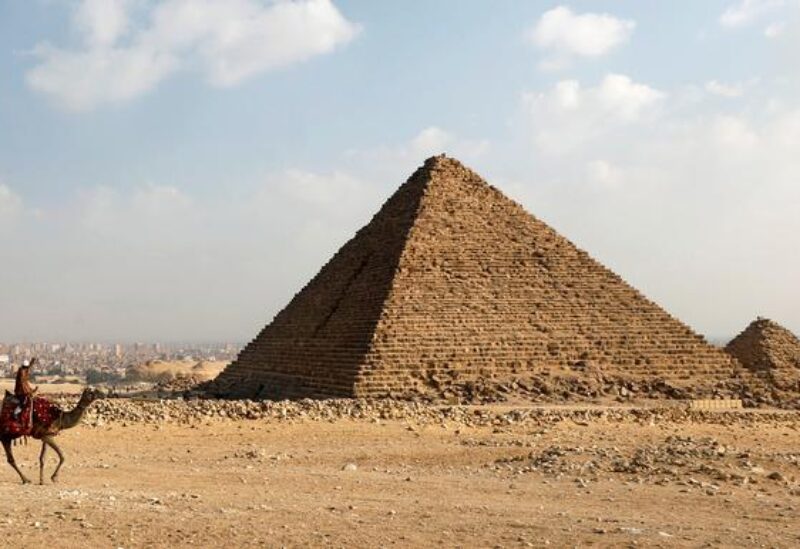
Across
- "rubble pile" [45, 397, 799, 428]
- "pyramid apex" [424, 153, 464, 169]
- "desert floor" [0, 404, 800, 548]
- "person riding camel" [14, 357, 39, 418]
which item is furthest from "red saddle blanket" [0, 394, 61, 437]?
"pyramid apex" [424, 153, 464, 169]

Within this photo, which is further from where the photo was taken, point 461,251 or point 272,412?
point 461,251

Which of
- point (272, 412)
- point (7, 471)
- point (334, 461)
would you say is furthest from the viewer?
point (272, 412)

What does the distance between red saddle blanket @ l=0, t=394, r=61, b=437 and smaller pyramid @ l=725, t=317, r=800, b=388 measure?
109 feet

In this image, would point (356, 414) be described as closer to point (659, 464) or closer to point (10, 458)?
point (659, 464)

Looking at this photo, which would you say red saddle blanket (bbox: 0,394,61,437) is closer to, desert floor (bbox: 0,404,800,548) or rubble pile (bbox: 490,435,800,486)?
desert floor (bbox: 0,404,800,548)

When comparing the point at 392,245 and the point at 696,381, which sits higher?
the point at 392,245

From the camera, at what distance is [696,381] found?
29.2m

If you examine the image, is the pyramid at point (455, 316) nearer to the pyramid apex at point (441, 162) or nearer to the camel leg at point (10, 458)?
the pyramid apex at point (441, 162)

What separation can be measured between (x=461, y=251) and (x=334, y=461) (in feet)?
64.1

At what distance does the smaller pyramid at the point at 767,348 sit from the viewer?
3909 centimetres

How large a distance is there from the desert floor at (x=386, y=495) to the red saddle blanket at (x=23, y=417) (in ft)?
2.10

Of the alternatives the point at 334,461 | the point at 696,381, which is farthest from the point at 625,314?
the point at 334,461

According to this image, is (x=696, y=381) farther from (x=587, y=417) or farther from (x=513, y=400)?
(x=587, y=417)

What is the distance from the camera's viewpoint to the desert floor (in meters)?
7.10
